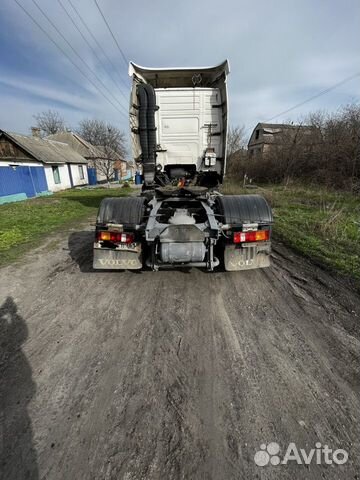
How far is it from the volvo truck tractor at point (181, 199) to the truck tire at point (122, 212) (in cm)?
2

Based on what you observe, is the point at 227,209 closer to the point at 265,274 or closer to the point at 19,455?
the point at 265,274

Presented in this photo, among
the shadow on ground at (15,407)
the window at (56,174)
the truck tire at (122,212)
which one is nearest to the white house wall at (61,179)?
the window at (56,174)

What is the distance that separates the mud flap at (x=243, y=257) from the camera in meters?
3.63

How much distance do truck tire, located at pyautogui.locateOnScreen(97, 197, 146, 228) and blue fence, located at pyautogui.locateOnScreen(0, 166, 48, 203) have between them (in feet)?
47.4

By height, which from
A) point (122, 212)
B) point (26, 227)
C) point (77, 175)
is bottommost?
point (26, 227)

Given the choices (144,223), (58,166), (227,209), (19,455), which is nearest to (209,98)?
(227,209)

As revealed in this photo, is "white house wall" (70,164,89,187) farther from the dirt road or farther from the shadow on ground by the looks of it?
the shadow on ground

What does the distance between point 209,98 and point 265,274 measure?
167 inches

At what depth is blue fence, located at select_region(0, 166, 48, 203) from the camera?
1481 cm

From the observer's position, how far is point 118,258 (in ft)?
12.2

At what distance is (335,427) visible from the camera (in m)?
1.70

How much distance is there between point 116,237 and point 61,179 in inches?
947

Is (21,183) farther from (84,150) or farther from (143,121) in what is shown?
(84,150)

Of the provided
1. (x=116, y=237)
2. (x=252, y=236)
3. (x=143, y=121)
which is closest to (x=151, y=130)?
(x=143, y=121)
